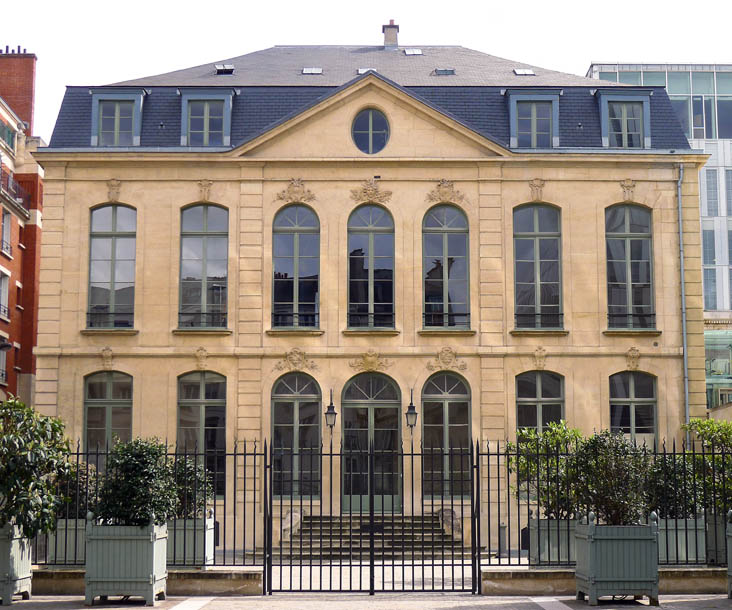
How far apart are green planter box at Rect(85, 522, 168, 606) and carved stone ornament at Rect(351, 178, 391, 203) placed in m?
15.3

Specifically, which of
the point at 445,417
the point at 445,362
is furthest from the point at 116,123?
the point at 445,417

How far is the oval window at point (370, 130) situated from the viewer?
3150 cm

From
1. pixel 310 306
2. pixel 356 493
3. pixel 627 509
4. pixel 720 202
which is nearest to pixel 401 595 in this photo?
pixel 627 509

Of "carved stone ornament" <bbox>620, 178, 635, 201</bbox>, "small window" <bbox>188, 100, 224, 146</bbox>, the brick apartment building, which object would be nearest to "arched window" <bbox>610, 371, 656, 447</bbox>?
"carved stone ornament" <bbox>620, 178, 635, 201</bbox>

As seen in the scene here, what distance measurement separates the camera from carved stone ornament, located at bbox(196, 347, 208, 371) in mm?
30562

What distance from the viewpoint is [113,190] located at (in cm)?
3131

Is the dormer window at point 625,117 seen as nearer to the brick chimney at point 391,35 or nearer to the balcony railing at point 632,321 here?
the balcony railing at point 632,321

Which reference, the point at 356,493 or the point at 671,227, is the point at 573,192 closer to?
the point at 671,227

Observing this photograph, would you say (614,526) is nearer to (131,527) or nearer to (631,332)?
(131,527)

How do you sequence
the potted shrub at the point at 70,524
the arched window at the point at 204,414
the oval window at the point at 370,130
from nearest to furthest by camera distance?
the potted shrub at the point at 70,524, the arched window at the point at 204,414, the oval window at the point at 370,130

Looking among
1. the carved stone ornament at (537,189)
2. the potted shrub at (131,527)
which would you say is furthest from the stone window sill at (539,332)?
the potted shrub at (131,527)

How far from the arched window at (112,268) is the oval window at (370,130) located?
650 cm

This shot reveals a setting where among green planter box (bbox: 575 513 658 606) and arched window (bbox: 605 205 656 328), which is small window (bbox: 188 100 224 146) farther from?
green planter box (bbox: 575 513 658 606)

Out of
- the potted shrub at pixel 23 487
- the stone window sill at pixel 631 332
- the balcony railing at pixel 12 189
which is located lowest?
the potted shrub at pixel 23 487
